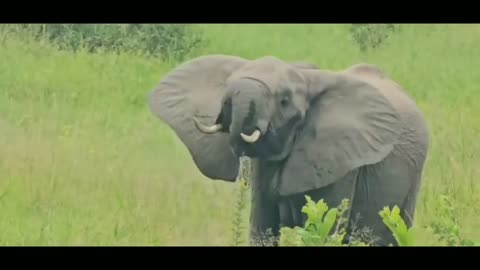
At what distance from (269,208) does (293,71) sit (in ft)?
1.85

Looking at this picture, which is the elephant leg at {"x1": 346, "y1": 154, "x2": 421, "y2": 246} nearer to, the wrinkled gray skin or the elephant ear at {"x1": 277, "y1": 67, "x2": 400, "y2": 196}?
the wrinkled gray skin

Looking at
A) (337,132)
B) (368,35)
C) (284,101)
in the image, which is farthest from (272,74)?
(368,35)

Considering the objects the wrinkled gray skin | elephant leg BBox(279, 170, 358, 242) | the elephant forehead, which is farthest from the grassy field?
the elephant forehead

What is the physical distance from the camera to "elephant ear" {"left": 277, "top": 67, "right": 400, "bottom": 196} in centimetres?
652

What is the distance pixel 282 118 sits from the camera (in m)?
6.26

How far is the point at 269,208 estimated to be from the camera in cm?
658

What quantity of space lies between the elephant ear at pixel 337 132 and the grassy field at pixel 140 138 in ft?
1.64

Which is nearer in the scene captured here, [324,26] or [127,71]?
[127,71]

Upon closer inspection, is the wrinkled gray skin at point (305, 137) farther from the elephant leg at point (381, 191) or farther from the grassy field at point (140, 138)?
the grassy field at point (140, 138)

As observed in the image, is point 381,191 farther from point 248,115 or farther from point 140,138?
point 140,138

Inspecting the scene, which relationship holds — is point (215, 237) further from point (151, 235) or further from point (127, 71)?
point (127, 71)

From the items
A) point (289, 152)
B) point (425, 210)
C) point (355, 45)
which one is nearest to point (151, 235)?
point (289, 152)

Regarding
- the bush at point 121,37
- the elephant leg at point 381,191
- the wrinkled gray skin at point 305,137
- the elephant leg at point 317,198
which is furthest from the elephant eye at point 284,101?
the bush at point 121,37
